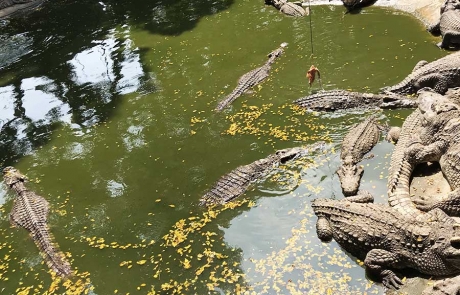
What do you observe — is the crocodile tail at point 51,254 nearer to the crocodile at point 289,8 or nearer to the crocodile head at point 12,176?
the crocodile head at point 12,176

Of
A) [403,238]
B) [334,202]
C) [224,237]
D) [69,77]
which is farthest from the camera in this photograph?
[69,77]

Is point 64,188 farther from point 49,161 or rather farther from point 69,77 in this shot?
point 69,77

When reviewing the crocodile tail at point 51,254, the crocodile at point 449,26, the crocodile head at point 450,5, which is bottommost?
the crocodile tail at point 51,254

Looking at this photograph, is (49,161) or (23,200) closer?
(23,200)

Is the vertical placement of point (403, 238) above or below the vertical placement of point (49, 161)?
above

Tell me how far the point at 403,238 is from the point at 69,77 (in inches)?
427

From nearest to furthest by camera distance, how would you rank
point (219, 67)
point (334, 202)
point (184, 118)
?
point (334, 202) < point (184, 118) < point (219, 67)

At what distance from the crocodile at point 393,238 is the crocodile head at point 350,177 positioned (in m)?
0.60

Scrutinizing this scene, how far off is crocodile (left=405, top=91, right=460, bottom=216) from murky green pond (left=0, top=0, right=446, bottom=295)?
2.27ft

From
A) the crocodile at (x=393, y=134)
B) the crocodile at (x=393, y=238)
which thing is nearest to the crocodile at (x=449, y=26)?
the crocodile at (x=393, y=134)

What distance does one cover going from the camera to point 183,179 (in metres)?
8.09

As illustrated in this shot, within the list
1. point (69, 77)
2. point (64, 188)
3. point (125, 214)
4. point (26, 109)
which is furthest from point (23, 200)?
point (69, 77)

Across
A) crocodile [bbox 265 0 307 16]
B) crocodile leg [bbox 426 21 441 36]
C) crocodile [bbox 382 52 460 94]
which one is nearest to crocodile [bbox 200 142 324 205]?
crocodile [bbox 382 52 460 94]

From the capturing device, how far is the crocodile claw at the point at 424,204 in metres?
5.74
